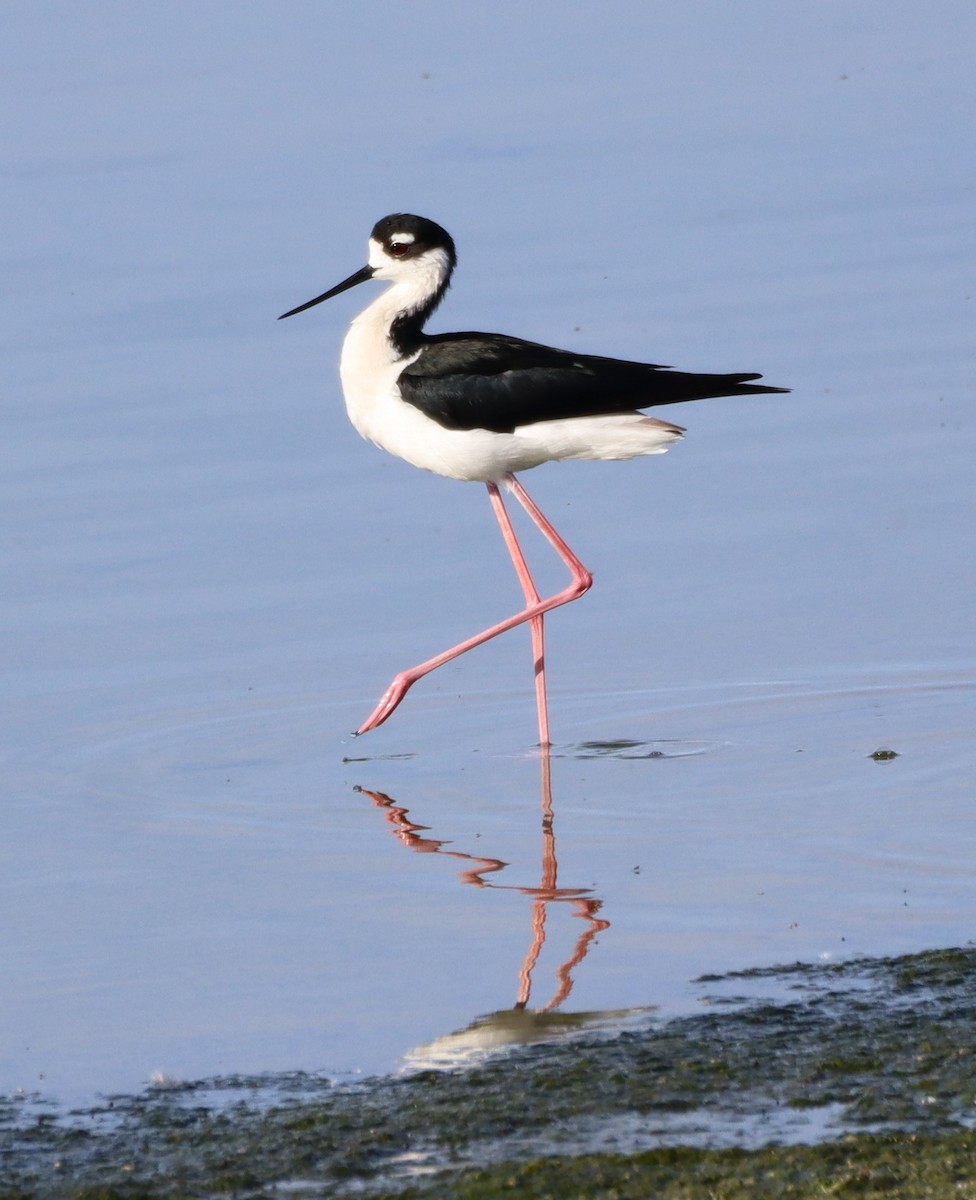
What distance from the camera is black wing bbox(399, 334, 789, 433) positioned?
8.32 metres

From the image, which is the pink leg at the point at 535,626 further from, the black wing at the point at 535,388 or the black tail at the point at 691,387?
the black tail at the point at 691,387

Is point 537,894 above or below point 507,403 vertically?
below

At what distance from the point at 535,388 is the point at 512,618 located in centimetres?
84

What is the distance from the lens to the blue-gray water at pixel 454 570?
590 cm

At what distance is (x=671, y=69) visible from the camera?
19.2 meters

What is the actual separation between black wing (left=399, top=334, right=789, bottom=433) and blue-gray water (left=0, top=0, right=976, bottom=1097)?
941 mm

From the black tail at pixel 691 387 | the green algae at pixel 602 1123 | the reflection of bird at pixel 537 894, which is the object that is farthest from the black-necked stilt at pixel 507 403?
the green algae at pixel 602 1123

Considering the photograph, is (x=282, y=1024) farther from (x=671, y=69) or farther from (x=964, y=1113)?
(x=671, y=69)

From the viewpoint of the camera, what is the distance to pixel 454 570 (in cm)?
970

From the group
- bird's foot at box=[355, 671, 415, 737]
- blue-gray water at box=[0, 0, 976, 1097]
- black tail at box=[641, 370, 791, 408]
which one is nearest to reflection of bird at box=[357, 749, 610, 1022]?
blue-gray water at box=[0, 0, 976, 1097]

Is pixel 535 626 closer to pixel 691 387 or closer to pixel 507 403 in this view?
pixel 507 403

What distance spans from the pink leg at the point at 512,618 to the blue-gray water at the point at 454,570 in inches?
5.4

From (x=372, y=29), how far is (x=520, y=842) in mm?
15711

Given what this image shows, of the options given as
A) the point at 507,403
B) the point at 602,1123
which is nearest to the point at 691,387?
the point at 507,403
